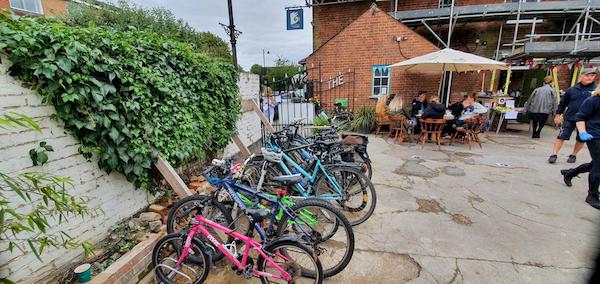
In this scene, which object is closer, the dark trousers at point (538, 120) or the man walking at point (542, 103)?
the man walking at point (542, 103)

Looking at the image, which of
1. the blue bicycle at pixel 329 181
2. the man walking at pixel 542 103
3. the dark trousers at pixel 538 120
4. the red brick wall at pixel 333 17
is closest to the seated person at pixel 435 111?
the man walking at pixel 542 103

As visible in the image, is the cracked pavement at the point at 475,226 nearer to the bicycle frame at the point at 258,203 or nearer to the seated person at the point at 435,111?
the bicycle frame at the point at 258,203

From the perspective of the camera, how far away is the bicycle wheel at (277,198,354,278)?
87.7 inches

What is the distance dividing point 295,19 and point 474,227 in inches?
390

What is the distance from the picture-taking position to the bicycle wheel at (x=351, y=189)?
3055mm

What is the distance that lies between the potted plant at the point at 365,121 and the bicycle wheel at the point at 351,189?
490 cm

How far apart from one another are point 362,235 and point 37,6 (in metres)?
18.5

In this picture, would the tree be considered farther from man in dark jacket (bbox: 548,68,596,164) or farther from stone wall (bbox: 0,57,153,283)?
man in dark jacket (bbox: 548,68,596,164)

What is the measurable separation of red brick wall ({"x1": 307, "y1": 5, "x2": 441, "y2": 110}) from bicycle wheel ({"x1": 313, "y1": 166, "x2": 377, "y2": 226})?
6.45 meters

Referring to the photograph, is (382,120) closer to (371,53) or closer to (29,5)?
(371,53)

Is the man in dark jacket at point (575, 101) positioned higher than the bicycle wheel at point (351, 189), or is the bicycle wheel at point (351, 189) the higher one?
the man in dark jacket at point (575, 101)

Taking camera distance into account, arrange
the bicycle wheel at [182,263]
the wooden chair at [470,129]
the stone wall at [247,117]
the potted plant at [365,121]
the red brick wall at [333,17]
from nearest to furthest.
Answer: the bicycle wheel at [182,263] → the stone wall at [247,117] → the wooden chair at [470,129] → the potted plant at [365,121] → the red brick wall at [333,17]

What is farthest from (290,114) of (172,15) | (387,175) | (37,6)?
(37,6)

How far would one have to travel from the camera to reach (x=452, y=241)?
2781 mm
